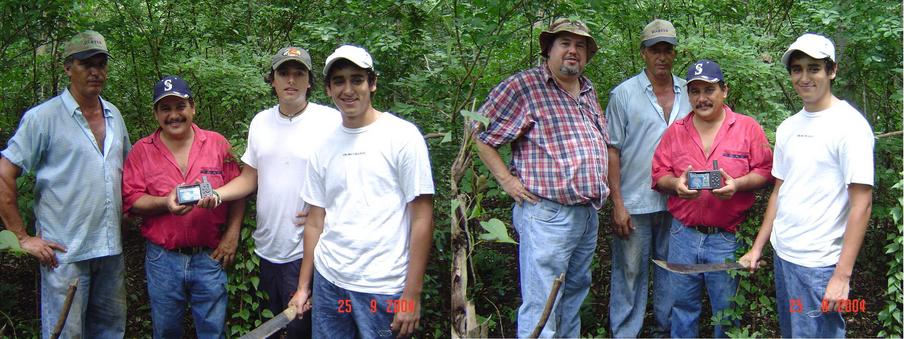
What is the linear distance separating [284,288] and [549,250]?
1.45m

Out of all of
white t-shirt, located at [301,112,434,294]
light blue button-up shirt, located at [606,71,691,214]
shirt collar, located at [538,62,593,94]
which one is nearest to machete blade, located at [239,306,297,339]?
white t-shirt, located at [301,112,434,294]

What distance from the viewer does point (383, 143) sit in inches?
133

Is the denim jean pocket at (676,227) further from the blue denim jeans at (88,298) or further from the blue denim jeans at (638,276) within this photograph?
the blue denim jeans at (88,298)

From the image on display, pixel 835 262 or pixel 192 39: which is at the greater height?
pixel 192 39

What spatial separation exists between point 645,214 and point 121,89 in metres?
4.01

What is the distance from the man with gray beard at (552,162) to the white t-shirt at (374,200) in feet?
2.20

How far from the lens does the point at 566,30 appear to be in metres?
4.01

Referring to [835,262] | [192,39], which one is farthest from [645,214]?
[192,39]

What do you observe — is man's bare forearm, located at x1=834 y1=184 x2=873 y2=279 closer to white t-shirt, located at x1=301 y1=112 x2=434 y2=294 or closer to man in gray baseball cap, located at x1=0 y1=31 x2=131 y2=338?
white t-shirt, located at x1=301 y1=112 x2=434 y2=294

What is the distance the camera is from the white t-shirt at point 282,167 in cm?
386

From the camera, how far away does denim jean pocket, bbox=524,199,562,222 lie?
392cm

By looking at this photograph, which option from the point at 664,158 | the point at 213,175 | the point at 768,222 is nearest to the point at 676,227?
the point at 664,158

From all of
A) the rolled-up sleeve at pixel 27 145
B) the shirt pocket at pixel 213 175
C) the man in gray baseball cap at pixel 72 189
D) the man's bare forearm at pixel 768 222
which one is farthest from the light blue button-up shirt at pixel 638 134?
the rolled-up sleeve at pixel 27 145

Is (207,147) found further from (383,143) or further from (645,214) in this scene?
(645,214)
